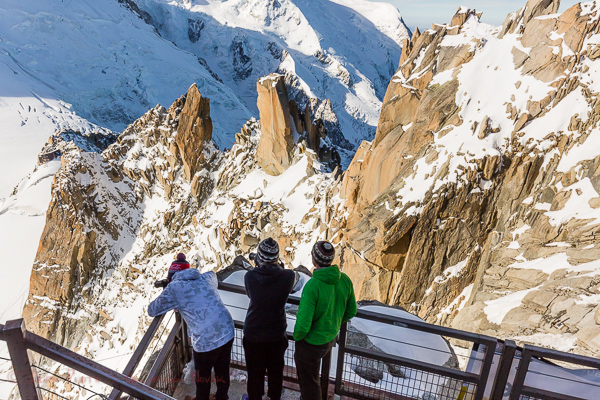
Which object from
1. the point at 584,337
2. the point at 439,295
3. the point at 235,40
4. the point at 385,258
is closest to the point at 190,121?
the point at 385,258

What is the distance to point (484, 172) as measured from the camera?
15.5m

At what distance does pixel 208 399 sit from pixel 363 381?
231 centimetres

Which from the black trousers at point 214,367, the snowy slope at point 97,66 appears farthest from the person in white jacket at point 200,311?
the snowy slope at point 97,66

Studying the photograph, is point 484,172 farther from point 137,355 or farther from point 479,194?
point 137,355

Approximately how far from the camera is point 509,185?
15461 mm

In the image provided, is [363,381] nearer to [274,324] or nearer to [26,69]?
[274,324]

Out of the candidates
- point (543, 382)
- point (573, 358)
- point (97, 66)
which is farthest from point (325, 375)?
point (97, 66)

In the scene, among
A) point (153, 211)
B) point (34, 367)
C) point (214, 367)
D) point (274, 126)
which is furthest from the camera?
point (153, 211)

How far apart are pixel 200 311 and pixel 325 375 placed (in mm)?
1729

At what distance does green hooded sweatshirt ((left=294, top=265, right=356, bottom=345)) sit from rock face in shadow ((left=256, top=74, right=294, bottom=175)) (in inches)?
1093

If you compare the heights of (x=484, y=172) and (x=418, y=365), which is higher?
(x=484, y=172)

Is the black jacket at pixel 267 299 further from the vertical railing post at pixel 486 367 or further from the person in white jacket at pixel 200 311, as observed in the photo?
the vertical railing post at pixel 486 367

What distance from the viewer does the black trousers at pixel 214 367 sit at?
159 inches

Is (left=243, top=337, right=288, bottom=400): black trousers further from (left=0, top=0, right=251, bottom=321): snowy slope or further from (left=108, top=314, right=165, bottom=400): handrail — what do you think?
(left=0, top=0, right=251, bottom=321): snowy slope
